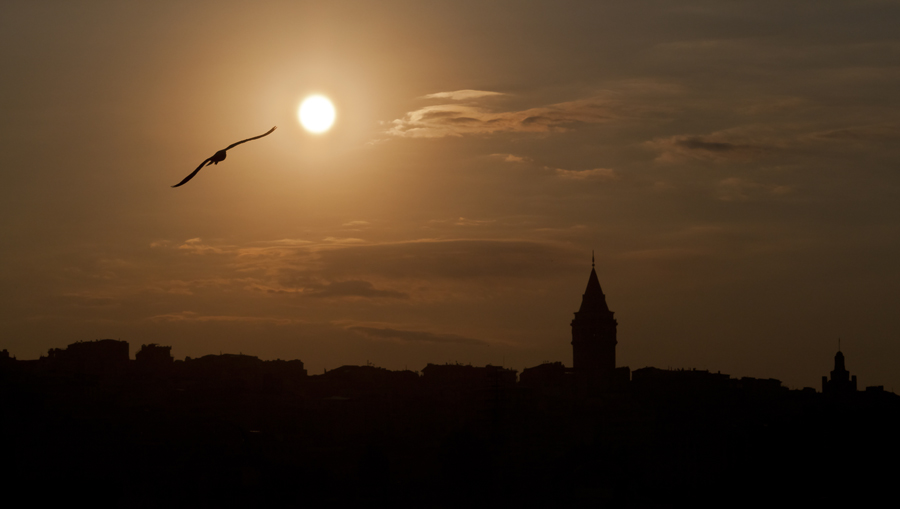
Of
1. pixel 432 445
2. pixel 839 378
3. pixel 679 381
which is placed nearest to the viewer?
pixel 432 445

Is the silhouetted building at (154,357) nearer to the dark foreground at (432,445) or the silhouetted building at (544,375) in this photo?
the dark foreground at (432,445)

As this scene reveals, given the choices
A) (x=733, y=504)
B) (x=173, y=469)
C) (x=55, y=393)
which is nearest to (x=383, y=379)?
(x=55, y=393)

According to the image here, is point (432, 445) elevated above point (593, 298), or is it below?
below

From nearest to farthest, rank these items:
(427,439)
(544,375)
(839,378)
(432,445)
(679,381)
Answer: (432,445) → (427,439) → (679,381) → (544,375) → (839,378)

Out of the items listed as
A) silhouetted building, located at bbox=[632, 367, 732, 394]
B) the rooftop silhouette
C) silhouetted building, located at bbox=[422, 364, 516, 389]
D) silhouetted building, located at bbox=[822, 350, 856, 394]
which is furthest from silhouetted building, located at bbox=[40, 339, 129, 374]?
silhouetted building, located at bbox=[822, 350, 856, 394]

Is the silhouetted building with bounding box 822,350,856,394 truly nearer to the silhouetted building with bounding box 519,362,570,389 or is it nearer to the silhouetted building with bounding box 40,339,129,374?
the silhouetted building with bounding box 519,362,570,389

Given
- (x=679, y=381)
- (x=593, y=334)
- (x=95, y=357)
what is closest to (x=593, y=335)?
(x=593, y=334)

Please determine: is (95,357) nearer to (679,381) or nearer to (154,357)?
(154,357)

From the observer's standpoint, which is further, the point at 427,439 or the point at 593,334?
the point at 593,334
